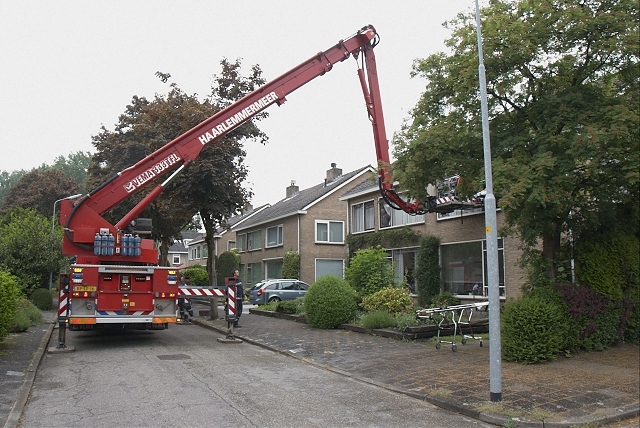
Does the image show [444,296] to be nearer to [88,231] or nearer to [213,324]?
[213,324]

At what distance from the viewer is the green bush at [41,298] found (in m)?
24.0

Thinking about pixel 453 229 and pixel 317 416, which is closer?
pixel 317 416

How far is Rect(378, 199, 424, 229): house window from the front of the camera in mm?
22487

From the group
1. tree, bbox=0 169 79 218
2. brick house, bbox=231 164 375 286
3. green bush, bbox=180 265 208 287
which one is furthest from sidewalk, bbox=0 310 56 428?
tree, bbox=0 169 79 218

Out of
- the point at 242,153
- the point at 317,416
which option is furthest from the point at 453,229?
the point at 317,416

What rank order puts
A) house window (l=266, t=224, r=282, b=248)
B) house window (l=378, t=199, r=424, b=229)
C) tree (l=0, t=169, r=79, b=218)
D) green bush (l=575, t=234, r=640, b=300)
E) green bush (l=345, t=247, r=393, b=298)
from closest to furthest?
green bush (l=575, t=234, r=640, b=300), green bush (l=345, t=247, r=393, b=298), house window (l=378, t=199, r=424, b=229), house window (l=266, t=224, r=282, b=248), tree (l=0, t=169, r=79, b=218)

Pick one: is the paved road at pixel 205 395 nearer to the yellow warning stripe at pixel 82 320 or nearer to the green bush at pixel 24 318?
the yellow warning stripe at pixel 82 320

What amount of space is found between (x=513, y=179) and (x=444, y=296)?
34.7 feet

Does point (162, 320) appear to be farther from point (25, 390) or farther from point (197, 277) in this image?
point (197, 277)

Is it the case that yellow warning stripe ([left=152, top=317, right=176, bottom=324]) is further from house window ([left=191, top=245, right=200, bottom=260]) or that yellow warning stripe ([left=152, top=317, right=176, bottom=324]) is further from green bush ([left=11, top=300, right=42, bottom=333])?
house window ([left=191, top=245, right=200, bottom=260])

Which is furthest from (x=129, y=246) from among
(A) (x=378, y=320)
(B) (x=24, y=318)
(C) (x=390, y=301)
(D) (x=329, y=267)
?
(D) (x=329, y=267)

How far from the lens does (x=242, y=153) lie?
22.5 metres

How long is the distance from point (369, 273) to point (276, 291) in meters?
10.7

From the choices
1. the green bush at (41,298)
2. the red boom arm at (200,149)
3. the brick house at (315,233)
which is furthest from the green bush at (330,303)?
the brick house at (315,233)
